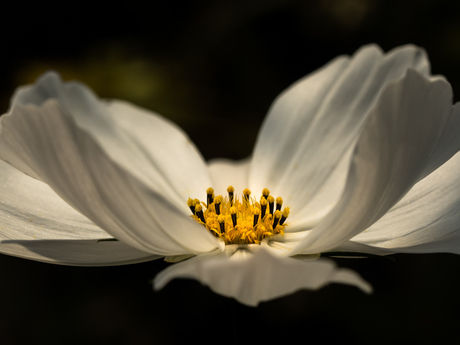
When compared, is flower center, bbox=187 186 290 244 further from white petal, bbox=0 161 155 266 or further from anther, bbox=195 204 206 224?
white petal, bbox=0 161 155 266

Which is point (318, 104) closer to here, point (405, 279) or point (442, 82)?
point (442, 82)

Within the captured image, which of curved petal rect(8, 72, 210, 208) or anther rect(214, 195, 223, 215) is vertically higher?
curved petal rect(8, 72, 210, 208)

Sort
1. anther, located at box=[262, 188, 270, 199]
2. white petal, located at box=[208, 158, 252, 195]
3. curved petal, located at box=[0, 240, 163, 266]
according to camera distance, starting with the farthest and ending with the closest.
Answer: white petal, located at box=[208, 158, 252, 195] → anther, located at box=[262, 188, 270, 199] → curved petal, located at box=[0, 240, 163, 266]

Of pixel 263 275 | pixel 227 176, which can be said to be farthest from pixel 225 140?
pixel 263 275

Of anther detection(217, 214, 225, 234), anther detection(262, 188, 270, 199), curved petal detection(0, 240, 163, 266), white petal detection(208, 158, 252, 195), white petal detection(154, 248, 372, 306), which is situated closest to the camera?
white petal detection(154, 248, 372, 306)

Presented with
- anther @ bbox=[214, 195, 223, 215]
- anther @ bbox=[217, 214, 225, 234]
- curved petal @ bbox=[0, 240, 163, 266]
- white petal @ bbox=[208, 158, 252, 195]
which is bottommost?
curved petal @ bbox=[0, 240, 163, 266]

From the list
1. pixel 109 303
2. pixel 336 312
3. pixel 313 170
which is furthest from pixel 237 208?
pixel 109 303

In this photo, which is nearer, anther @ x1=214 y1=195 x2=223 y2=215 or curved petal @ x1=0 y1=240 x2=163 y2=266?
curved petal @ x1=0 y1=240 x2=163 y2=266

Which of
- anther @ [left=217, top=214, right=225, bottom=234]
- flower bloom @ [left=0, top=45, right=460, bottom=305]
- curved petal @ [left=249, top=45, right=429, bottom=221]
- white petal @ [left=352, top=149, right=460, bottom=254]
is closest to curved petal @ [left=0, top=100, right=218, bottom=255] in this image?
flower bloom @ [left=0, top=45, right=460, bottom=305]

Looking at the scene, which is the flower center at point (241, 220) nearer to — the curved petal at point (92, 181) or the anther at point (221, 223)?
the anther at point (221, 223)
